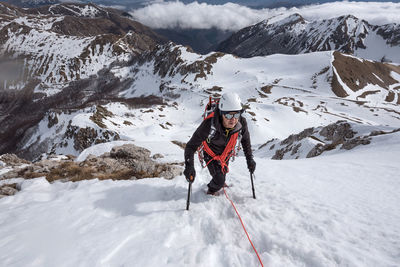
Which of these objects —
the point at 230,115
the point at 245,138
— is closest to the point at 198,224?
→ the point at 245,138

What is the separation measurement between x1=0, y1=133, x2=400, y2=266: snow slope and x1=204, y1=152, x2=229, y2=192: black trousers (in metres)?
0.43

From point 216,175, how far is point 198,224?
1.74 m

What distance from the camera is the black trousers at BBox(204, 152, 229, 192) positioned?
666 cm

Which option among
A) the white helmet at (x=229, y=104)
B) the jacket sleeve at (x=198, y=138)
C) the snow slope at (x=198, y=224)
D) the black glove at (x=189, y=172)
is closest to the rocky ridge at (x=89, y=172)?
the snow slope at (x=198, y=224)

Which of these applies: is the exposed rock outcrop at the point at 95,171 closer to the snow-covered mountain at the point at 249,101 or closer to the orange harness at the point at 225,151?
the orange harness at the point at 225,151

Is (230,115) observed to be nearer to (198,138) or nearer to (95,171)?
(198,138)

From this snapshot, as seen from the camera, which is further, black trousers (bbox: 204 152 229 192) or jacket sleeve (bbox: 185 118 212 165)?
black trousers (bbox: 204 152 229 192)

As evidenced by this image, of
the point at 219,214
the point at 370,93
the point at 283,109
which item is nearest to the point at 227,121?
the point at 219,214

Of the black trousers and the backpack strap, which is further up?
the backpack strap

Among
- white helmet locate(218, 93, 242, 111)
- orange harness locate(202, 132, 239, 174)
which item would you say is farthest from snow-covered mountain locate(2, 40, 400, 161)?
white helmet locate(218, 93, 242, 111)

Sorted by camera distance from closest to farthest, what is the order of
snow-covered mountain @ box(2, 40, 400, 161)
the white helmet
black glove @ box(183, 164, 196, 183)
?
the white helmet → black glove @ box(183, 164, 196, 183) → snow-covered mountain @ box(2, 40, 400, 161)

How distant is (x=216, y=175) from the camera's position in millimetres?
6660

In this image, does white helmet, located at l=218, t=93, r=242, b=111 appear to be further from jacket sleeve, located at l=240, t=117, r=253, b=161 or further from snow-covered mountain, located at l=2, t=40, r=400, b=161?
snow-covered mountain, located at l=2, t=40, r=400, b=161

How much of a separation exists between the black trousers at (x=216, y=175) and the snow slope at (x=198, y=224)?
1.40 feet
